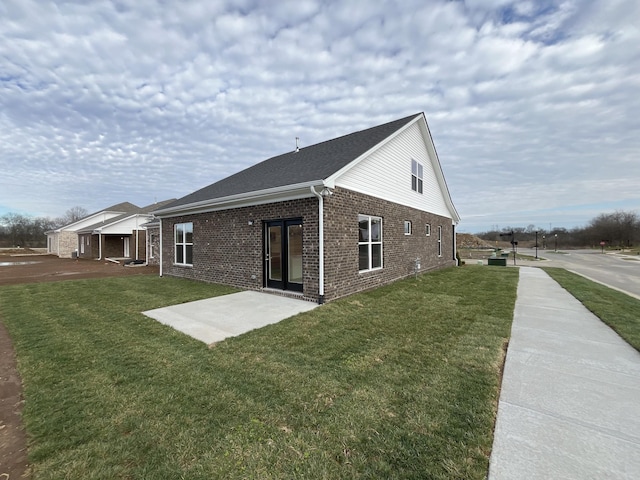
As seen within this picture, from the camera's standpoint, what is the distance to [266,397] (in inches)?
115

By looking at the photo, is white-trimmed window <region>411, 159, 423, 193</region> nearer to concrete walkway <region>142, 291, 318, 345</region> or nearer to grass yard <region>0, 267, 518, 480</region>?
grass yard <region>0, 267, 518, 480</region>

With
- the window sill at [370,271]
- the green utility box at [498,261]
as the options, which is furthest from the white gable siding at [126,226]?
the green utility box at [498,261]

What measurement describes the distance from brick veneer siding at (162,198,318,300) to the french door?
0.20 m

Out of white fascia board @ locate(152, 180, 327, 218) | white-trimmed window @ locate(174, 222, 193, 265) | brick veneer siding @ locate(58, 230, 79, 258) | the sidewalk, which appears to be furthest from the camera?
brick veneer siding @ locate(58, 230, 79, 258)

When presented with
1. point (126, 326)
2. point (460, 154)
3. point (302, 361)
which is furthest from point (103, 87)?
point (460, 154)

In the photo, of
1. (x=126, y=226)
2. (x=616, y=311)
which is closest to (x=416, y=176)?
(x=616, y=311)

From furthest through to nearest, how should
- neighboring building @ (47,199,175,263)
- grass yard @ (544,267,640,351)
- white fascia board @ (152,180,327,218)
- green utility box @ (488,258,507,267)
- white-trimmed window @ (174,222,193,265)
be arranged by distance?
neighboring building @ (47,199,175,263)
green utility box @ (488,258,507,267)
white-trimmed window @ (174,222,193,265)
white fascia board @ (152,180,327,218)
grass yard @ (544,267,640,351)

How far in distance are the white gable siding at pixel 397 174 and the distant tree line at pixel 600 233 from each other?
149 feet

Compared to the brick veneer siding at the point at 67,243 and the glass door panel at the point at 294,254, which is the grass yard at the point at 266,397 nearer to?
the glass door panel at the point at 294,254

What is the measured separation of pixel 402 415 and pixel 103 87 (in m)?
13.2

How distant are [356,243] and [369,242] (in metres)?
0.88

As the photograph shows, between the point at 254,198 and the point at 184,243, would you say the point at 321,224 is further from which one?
the point at 184,243

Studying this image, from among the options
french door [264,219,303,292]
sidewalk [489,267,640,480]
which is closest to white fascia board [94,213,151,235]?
french door [264,219,303,292]

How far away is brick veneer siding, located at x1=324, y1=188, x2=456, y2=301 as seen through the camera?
720cm
